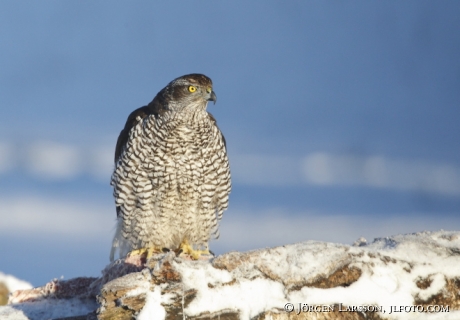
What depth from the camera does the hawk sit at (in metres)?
9.88

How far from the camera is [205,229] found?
10.6 m

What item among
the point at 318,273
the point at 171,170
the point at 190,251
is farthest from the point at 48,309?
the point at 318,273

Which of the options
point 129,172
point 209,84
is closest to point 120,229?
point 129,172

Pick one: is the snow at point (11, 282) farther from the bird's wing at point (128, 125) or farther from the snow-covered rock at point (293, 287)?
the snow-covered rock at point (293, 287)

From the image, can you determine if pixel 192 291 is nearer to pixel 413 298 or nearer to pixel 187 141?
pixel 413 298

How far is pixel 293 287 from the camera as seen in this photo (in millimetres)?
7043

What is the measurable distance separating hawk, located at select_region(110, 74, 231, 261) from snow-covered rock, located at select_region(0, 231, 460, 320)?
8.23ft

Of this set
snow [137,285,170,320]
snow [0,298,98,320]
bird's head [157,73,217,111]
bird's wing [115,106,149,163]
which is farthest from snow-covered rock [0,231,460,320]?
bird's wing [115,106,149,163]

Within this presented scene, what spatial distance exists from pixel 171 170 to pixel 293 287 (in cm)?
340

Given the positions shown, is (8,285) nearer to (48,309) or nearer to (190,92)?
(48,309)

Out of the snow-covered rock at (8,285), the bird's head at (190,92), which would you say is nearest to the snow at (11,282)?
the snow-covered rock at (8,285)

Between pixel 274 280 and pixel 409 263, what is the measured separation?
157 centimetres

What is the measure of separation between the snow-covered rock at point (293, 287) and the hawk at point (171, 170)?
8.23 feet

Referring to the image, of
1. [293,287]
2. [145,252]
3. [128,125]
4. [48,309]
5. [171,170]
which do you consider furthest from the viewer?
[128,125]
